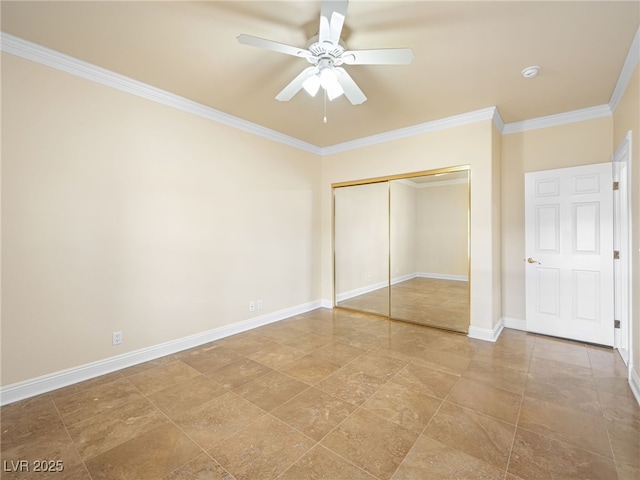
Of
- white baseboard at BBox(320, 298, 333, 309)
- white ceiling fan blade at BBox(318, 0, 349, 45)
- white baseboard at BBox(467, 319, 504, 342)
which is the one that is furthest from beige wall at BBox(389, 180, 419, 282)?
white ceiling fan blade at BBox(318, 0, 349, 45)

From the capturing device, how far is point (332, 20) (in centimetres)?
174

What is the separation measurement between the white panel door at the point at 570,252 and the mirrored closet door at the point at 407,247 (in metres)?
0.89

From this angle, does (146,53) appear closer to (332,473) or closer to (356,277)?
(332,473)

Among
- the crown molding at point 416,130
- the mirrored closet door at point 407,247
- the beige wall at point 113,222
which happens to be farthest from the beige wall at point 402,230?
the beige wall at point 113,222

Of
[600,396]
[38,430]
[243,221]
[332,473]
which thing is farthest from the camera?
[243,221]

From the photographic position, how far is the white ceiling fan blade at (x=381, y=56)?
1.89 meters

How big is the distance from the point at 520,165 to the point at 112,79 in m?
4.85

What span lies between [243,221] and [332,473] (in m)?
2.94

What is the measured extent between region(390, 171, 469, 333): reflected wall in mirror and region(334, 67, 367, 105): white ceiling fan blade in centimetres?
186

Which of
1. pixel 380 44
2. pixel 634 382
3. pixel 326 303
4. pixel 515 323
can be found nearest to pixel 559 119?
pixel 515 323

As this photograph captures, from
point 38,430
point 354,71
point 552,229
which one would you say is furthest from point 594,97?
point 38,430

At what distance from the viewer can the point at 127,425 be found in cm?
195

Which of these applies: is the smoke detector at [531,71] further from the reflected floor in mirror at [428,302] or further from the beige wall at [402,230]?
the reflected floor in mirror at [428,302]

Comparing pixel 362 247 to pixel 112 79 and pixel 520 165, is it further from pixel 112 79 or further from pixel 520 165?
pixel 112 79
